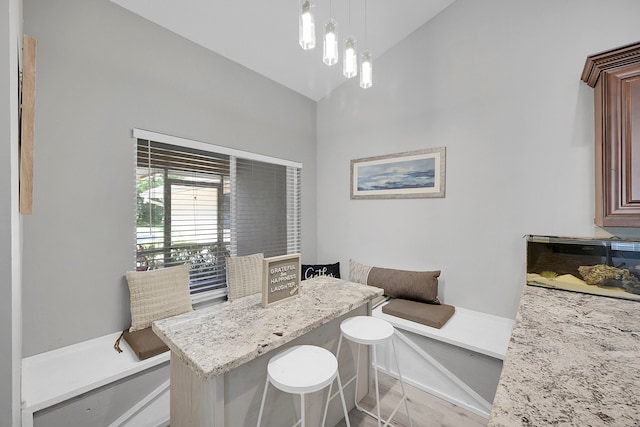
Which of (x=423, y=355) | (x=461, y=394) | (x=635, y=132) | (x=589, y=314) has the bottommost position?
(x=461, y=394)

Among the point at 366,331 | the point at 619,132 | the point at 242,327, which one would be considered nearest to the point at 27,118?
the point at 242,327

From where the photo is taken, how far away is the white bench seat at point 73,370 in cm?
139

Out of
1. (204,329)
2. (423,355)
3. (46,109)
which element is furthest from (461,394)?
(46,109)

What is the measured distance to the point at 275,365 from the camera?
1151mm

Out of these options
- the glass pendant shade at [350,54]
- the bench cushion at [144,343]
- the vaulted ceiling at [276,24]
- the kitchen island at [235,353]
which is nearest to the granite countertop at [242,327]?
the kitchen island at [235,353]

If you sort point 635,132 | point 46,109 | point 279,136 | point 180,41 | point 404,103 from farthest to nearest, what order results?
point 279,136
point 404,103
point 180,41
point 46,109
point 635,132

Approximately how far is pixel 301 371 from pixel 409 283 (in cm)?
178

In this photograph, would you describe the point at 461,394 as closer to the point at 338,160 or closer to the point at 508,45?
the point at 338,160

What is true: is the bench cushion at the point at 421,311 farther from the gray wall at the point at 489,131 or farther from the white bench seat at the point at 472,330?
the gray wall at the point at 489,131

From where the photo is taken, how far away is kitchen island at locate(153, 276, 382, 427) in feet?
3.29

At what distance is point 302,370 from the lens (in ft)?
3.68

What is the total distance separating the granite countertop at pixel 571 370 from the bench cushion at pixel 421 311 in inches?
34.7

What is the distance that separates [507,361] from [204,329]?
3.86 ft

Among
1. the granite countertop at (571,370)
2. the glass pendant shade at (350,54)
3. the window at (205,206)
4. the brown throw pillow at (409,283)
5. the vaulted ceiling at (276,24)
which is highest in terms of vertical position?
the vaulted ceiling at (276,24)
